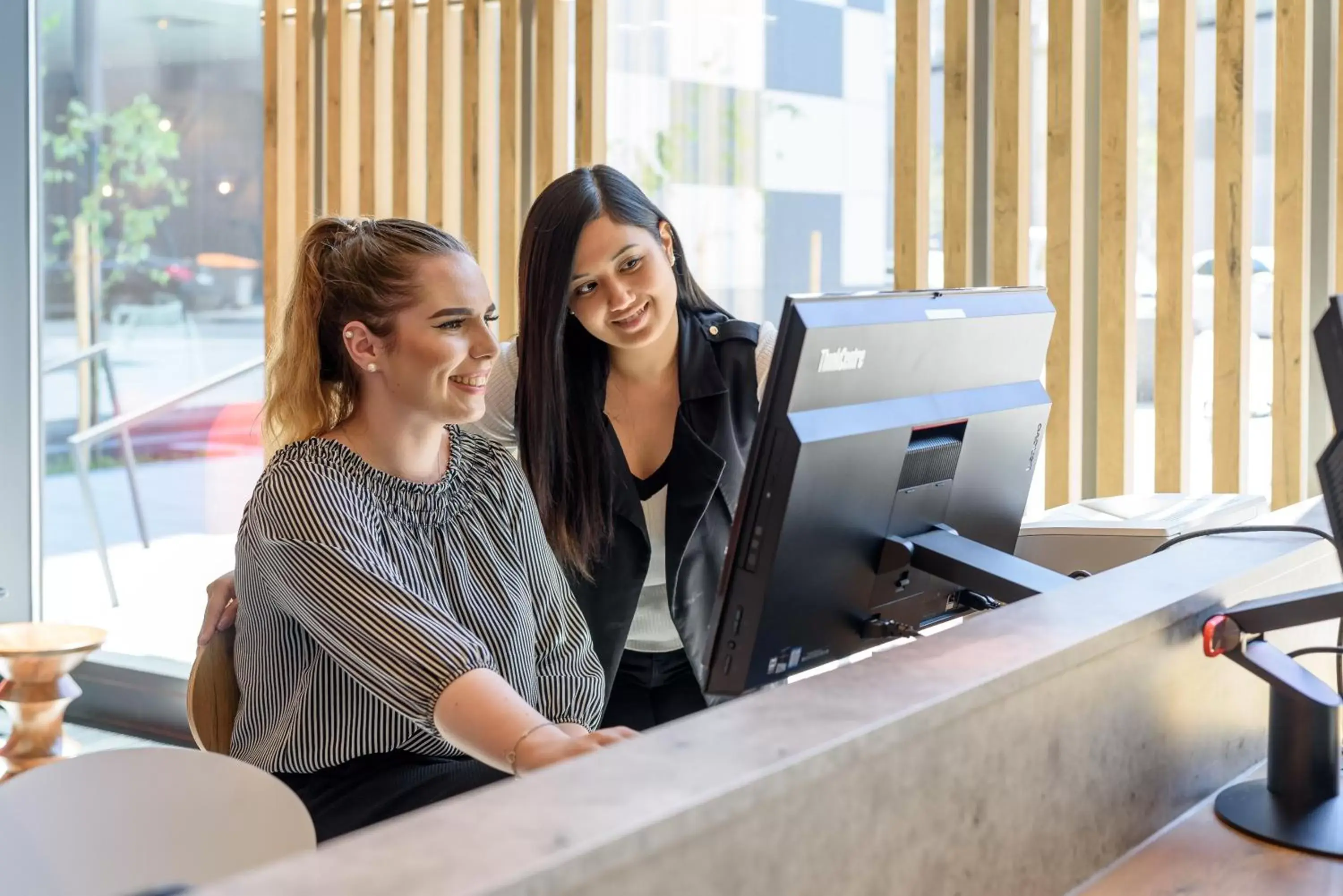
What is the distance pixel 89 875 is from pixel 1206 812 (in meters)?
1.10

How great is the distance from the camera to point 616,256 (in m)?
2.23

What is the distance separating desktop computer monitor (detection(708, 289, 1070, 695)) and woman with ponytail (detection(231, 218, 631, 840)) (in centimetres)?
35

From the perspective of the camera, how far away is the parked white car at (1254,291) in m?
3.11

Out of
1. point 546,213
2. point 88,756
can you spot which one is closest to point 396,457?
point 546,213

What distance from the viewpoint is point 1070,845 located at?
129 cm

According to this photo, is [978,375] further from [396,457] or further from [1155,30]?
[1155,30]

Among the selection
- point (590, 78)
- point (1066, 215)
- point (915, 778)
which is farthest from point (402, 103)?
point (915, 778)

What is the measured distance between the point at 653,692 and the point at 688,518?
1.16 ft

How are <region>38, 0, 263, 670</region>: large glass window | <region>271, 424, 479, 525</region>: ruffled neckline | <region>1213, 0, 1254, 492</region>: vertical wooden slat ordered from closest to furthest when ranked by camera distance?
<region>271, 424, 479, 525</region>: ruffled neckline < <region>1213, 0, 1254, 492</region>: vertical wooden slat < <region>38, 0, 263, 670</region>: large glass window

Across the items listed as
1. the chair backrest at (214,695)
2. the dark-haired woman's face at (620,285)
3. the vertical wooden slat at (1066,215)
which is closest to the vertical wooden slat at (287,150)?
the vertical wooden slat at (1066,215)

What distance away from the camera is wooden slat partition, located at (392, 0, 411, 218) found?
4.34 meters

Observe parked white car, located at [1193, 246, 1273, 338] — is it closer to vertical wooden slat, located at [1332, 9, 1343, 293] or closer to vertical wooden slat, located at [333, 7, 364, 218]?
vertical wooden slat, located at [1332, 9, 1343, 293]

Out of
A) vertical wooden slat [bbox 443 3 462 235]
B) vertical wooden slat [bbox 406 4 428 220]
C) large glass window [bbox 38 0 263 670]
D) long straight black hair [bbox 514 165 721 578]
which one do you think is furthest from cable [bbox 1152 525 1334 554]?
large glass window [bbox 38 0 263 670]

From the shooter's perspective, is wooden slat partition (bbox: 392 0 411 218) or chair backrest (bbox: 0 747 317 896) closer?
chair backrest (bbox: 0 747 317 896)
